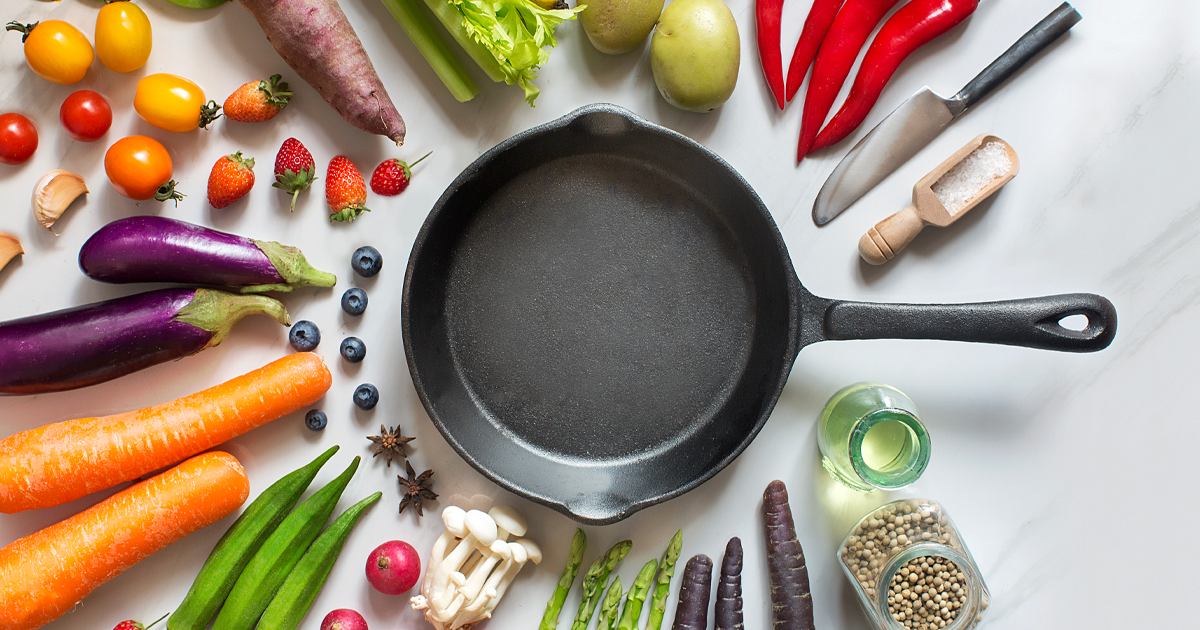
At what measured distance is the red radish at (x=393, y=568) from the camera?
115 centimetres

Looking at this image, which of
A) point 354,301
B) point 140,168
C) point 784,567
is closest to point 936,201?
point 784,567

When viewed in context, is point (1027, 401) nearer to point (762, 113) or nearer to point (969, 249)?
point (969, 249)

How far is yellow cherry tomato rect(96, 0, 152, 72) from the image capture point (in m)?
1.12

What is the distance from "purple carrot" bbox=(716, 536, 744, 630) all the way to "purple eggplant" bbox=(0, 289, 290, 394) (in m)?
0.99

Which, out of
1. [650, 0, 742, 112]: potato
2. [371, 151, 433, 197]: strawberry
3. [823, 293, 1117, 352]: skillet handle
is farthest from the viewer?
[371, 151, 433, 197]: strawberry

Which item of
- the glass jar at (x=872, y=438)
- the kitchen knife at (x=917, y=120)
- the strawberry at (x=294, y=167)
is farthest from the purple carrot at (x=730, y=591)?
the strawberry at (x=294, y=167)

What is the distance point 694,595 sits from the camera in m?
1.17

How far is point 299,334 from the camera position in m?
1.18

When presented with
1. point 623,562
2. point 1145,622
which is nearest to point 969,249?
point 1145,622

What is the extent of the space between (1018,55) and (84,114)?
1727 millimetres

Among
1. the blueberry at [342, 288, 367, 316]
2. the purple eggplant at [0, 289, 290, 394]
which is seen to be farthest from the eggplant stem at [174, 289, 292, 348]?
the blueberry at [342, 288, 367, 316]

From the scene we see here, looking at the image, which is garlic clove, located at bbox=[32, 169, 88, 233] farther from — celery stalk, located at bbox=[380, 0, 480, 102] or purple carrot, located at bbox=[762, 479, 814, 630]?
purple carrot, located at bbox=[762, 479, 814, 630]

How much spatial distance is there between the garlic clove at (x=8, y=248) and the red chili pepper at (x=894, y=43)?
1546mm

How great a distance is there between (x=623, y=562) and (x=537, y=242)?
2.13 feet
